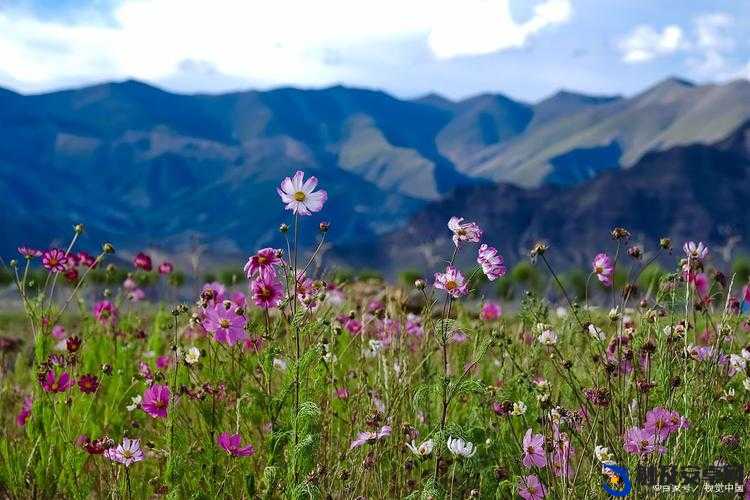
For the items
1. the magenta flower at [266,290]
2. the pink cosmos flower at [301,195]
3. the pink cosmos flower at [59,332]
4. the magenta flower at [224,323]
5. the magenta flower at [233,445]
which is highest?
the pink cosmos flower at [301,195]

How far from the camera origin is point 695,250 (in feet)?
11.6

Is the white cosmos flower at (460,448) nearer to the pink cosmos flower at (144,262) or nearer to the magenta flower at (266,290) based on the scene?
the magenta flower at (266,290)

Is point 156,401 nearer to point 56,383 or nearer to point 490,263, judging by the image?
point 56,383

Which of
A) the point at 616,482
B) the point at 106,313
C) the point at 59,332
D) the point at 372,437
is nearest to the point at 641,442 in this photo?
the point at 616,482

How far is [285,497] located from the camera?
3.28 m

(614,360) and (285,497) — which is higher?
(614,360)

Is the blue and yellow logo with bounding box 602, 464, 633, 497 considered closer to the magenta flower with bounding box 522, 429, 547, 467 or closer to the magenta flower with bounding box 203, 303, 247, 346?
the magenta flower with bounding box 522, 429, 547, 467

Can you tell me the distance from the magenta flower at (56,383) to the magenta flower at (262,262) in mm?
1333

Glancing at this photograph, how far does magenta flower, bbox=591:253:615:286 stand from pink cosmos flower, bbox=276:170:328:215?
127 cm

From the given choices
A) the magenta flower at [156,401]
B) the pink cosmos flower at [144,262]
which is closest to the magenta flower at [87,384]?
the magenta flower at [156,401]

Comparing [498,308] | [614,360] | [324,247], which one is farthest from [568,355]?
[498,308]

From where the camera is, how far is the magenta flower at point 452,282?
319cm

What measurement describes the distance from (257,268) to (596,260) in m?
1.50

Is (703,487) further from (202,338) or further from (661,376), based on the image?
(202,338)
